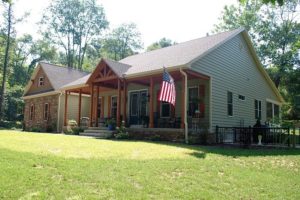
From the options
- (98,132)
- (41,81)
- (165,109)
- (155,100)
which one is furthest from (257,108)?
(41,81)

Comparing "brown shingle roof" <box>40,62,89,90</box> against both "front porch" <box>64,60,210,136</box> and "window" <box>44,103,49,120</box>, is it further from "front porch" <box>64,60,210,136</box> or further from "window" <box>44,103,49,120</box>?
"front porch" <box>64,60,210,136</box>

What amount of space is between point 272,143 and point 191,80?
5355mm

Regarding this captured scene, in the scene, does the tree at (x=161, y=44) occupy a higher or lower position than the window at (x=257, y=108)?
higher

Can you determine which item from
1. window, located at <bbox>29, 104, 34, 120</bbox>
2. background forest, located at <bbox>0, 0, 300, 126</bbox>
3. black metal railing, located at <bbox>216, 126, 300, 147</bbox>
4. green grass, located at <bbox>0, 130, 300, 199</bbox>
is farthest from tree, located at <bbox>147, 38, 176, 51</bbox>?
green grass, located at <bbox>0, 130, 300, 199</bbox>

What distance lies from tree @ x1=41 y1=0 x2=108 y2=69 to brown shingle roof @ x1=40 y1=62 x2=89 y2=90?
15044 millimetres

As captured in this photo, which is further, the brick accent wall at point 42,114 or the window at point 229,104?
the brick accent wall at point 42,114

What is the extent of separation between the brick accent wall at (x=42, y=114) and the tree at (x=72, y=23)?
16481 millimetres

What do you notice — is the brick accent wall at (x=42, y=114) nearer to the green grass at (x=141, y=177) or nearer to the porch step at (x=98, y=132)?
the porch step at (x=98, y=132)

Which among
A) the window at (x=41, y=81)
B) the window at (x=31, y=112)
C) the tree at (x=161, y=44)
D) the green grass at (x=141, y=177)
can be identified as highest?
the tree at (x=161, y=44)

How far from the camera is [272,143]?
12547 mm

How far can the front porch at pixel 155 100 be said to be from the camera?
46.0 ft

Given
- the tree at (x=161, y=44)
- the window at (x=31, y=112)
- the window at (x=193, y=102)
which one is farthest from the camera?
the tree at (x=161, y=44)

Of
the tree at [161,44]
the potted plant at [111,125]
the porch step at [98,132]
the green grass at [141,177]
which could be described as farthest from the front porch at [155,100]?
the tree at [161,44]

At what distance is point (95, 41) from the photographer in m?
46.2
